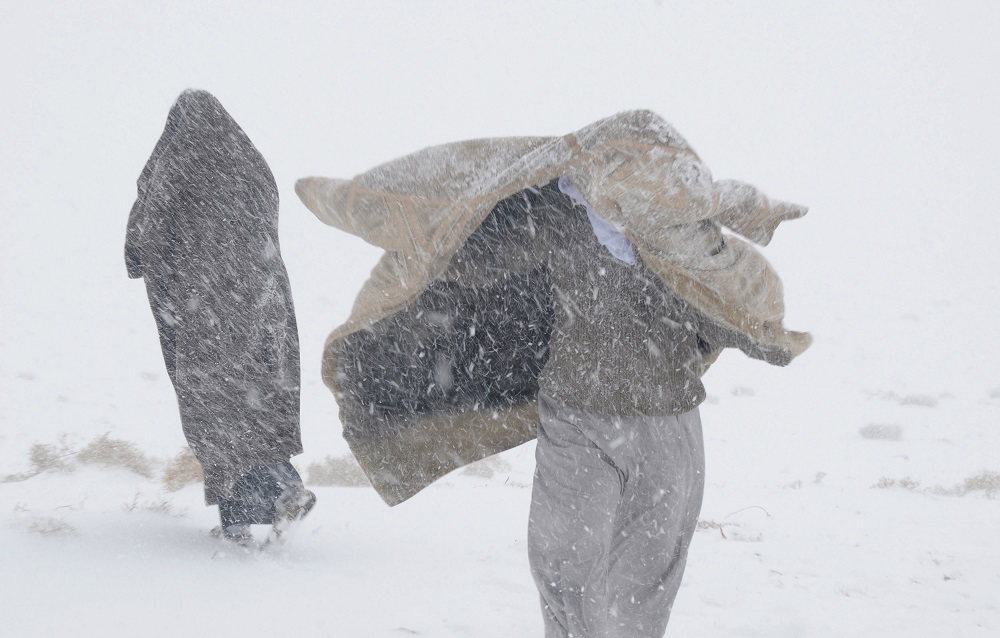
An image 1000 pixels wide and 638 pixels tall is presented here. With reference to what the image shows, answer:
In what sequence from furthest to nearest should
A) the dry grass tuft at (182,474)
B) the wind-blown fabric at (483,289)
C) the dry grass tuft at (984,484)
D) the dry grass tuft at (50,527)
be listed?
the dry grass tuft at (984,484) → the dry grass tuft at (182,474) → the dry grass tuft at (50,527) → the wind-blown fabric at (483,289)

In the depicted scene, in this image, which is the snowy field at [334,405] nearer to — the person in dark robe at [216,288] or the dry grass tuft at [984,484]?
the dry grass tuft at [984,484]

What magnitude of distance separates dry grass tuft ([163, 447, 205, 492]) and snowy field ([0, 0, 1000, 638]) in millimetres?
123

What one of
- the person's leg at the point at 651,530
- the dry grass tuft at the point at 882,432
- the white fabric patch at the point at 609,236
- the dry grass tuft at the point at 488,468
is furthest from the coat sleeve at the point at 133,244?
the dry grass tuft at the point at 882,432

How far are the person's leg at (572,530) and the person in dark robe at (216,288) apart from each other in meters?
1.42

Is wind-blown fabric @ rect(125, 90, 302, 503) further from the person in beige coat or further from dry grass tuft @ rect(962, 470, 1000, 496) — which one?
dry grass tuft @ rect(962, 470, 1000, 496)

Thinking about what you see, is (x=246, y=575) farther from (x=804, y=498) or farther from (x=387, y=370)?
(x=804, y=498)

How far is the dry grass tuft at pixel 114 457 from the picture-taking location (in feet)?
17.1

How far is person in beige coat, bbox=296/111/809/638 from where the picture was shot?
226cm

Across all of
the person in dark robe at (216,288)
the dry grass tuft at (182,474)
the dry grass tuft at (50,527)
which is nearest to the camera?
the dry grass tuft at (50,527)

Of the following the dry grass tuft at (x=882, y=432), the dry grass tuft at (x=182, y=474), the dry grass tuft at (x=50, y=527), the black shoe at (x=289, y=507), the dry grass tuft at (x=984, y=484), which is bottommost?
the dry grass tuft at (x=882, y=432)

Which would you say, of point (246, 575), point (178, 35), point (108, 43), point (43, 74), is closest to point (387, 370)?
point (246, 575)

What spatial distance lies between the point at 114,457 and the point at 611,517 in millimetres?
4262

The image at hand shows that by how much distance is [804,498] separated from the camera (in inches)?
264

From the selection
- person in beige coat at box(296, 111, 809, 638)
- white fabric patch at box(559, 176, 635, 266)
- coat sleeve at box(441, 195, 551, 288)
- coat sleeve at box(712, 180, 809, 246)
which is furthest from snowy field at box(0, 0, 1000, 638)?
coat sleeve at box(712, 180, 809, 246)
